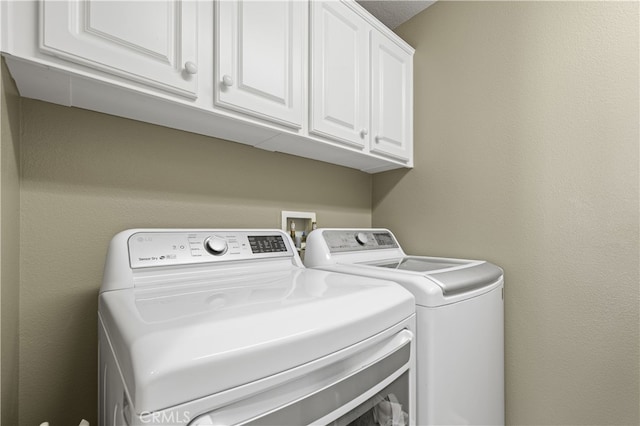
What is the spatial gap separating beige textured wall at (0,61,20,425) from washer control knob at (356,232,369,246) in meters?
1.23

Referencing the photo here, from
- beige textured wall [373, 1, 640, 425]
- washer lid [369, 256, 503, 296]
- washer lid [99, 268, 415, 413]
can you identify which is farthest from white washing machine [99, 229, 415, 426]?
beige textured wall [373, 1, 640, 425]

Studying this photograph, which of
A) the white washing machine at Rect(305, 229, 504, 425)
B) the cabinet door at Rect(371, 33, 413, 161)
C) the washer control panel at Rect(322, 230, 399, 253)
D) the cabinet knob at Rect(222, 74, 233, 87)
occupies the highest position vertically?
the cabinet door at Rect(371, 33, 413, 161)

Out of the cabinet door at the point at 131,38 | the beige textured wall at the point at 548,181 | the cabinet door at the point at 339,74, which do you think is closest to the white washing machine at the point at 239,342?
the cabinet door at the point at 131,38

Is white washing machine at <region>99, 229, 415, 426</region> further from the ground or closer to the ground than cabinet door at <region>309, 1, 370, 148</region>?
closer to the ground

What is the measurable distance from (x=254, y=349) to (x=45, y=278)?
86 centimetres

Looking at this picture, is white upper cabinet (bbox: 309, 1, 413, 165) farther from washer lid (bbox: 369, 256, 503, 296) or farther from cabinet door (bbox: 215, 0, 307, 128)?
washer lid (bbox: 369, 256, 503, 296)

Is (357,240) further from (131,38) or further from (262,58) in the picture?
(131,38)

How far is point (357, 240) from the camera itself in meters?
1.50

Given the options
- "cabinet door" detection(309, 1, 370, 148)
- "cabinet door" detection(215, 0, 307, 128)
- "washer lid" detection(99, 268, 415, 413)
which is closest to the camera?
"washer lid" detection(99, 268, 415, 413)

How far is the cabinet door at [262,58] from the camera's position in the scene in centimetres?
95

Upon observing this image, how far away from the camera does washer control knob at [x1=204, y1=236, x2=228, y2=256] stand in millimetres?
1022

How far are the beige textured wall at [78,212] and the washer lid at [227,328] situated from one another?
1.08 ft

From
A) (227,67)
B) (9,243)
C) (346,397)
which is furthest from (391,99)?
(9,243)

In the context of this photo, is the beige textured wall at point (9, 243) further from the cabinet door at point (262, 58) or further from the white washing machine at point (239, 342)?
the cabinet door at point (262, 58)
